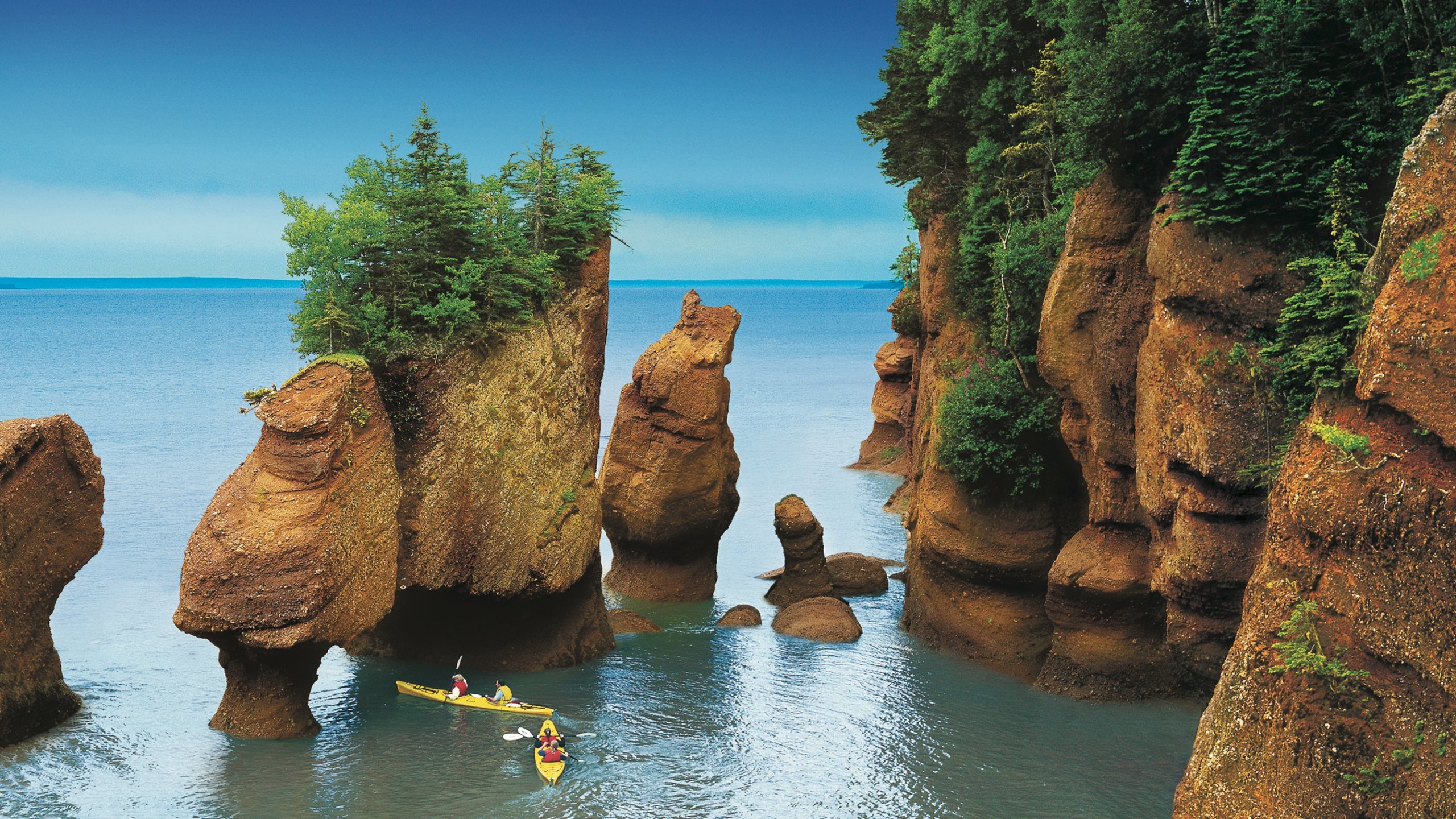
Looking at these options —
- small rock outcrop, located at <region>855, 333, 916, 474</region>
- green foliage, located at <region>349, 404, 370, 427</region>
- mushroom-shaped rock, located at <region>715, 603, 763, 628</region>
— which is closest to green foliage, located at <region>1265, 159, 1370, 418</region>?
green foliage, located at <region>349, 404, 370, 427</region>

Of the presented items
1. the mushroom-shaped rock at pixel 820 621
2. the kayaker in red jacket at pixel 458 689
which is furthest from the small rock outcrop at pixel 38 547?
the mushroom-shaped rock at pixel 820 621

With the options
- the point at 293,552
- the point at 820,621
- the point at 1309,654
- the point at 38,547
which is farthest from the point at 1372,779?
the point at 38,547

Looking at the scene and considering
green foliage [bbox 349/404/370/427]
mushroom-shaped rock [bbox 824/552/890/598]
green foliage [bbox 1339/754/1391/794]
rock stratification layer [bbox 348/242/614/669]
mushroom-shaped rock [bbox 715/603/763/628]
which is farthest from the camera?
mushroom-shaped rock [bbox 824/552/890/598]

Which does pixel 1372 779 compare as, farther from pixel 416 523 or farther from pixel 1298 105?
pixel 416 523

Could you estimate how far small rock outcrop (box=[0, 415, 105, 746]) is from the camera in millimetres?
25141

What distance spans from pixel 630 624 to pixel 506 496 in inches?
377

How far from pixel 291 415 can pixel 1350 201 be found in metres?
22.5

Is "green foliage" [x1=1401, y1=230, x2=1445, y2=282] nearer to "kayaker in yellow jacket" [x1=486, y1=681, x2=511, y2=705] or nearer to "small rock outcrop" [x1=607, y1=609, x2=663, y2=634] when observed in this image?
"kayaker in yellow jacket" [x1=486, y1=681, x2=511, y2=705]

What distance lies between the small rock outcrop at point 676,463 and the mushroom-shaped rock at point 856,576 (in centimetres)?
484

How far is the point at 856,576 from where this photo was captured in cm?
4375

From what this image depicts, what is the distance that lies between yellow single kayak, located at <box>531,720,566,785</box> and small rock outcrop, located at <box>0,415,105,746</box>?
11.9m

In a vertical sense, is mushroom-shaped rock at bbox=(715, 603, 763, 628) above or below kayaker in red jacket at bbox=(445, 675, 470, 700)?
below

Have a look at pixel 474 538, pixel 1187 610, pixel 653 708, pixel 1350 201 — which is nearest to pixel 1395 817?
pixel 1187 610

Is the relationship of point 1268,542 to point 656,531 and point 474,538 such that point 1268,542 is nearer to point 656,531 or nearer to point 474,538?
point 474,538
